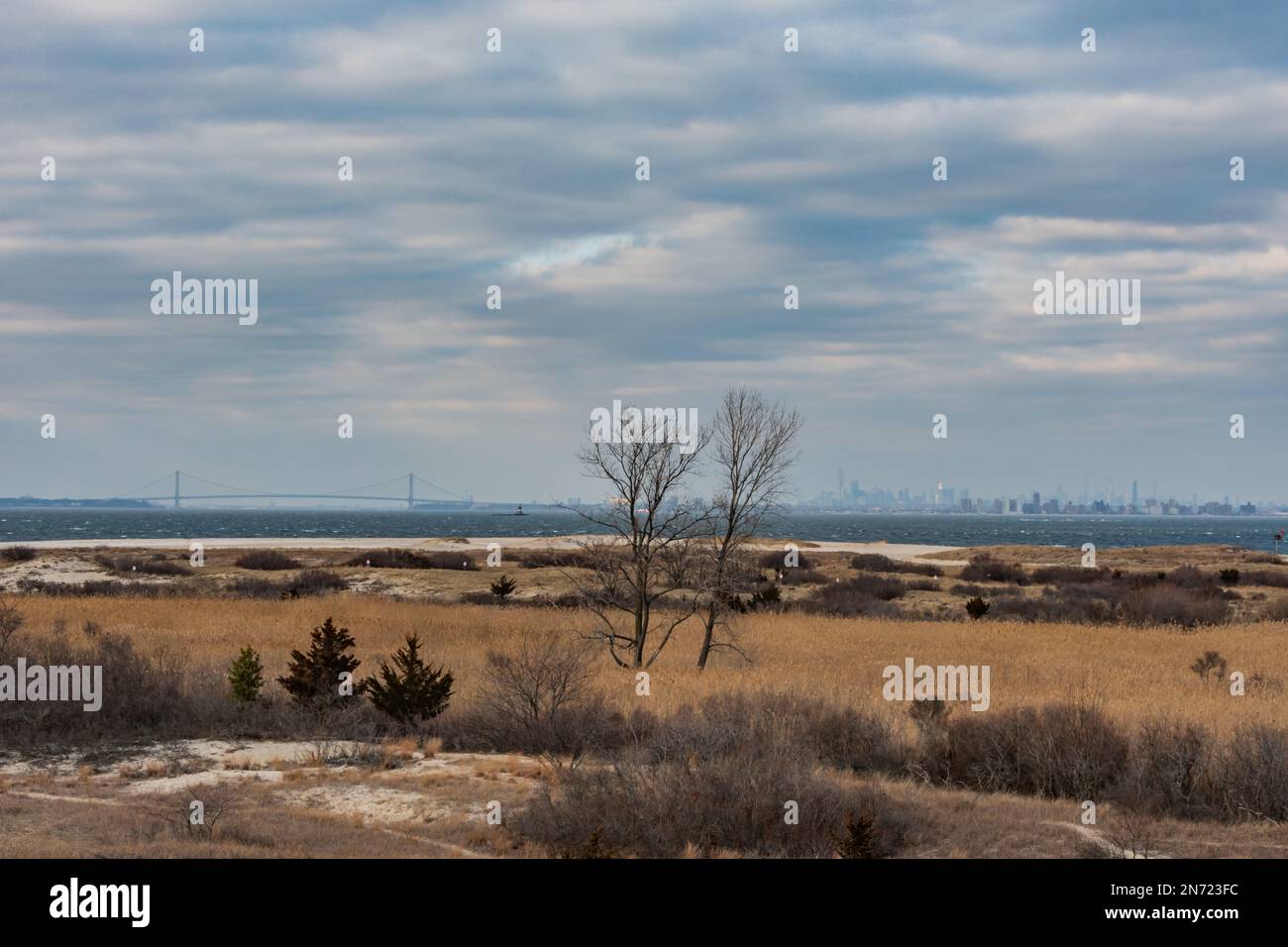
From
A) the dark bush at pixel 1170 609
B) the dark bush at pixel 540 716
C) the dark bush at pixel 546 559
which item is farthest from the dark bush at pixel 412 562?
the dark bush at pixel 540 716

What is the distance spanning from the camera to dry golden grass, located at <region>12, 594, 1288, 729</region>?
19.4m

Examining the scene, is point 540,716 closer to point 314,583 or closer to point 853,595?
point 853,595

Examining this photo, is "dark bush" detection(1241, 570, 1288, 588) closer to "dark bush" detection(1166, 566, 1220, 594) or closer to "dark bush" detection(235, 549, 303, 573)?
"dark bush" detection(1166, 566, 1220, 594)

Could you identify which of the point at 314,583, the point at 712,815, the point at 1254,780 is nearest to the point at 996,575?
the point at 314,583

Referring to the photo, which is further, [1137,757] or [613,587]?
[613,587]

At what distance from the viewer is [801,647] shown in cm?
2739

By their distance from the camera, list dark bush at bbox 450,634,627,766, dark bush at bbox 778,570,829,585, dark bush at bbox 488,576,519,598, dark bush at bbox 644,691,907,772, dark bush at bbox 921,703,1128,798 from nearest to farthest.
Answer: dark bush at bbox 644,691,907,772
dark bush at bbox 921,703,1128,798
dark bush at bbox 450,634,627,766
dark bush at bbox 488,576,519,598
dark bush at bbox 778,570,829,585

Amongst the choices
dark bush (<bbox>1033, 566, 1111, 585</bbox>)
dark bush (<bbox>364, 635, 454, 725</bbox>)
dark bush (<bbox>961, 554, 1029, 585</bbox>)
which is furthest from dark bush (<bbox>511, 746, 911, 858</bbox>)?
dark bush (<bbox>961, 554, 1029, 585</bbox>)

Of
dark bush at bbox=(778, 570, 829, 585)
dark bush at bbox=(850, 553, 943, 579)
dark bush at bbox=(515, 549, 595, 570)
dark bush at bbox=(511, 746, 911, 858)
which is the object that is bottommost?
dark bush at bbox=(850, 553, 943, 579)
